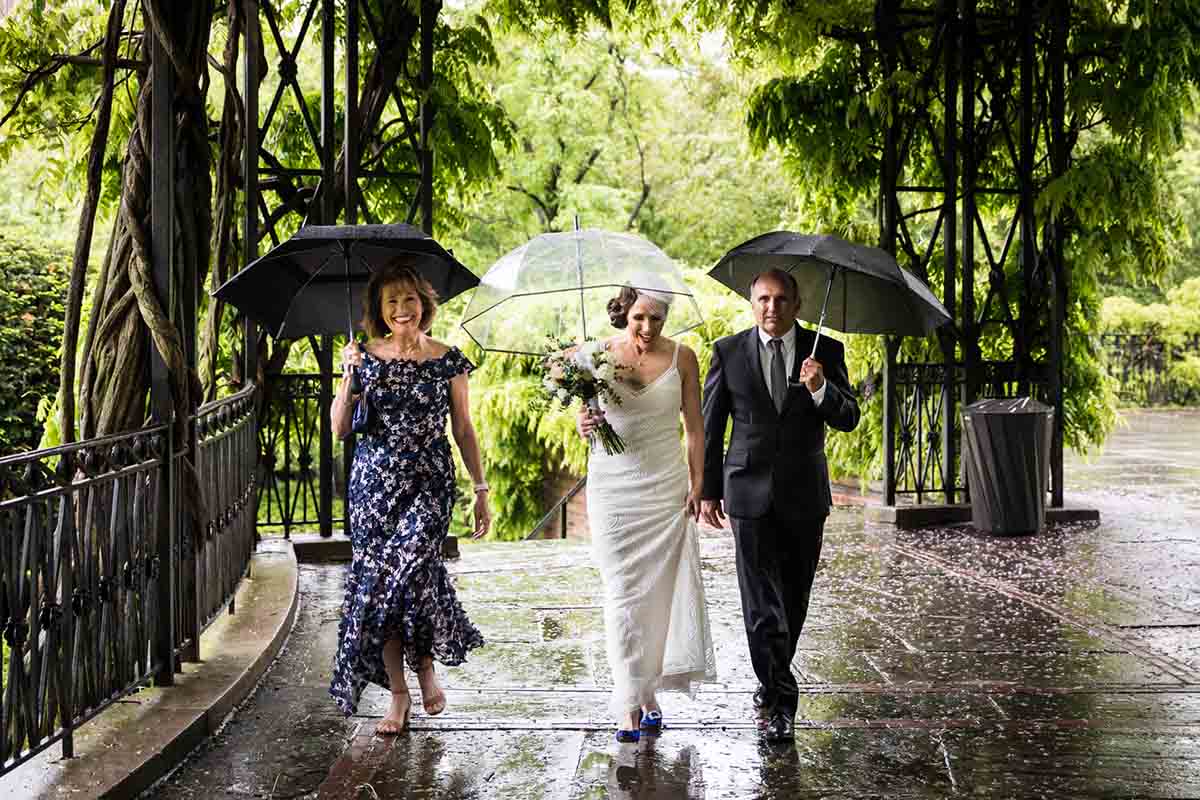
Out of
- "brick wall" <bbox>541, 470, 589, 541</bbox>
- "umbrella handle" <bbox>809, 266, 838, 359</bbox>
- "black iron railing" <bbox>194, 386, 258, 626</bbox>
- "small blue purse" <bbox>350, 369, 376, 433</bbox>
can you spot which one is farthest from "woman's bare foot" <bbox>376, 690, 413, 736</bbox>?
"brick wall" <bbox>541, 470, 589, 541</bbox>

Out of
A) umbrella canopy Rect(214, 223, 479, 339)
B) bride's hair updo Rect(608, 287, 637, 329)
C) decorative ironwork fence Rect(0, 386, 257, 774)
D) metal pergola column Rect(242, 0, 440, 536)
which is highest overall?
metal pergola column Rect(242, 0, 440, 536)

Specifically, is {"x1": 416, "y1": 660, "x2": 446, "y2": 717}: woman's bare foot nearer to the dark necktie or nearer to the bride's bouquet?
the bride's bouquet

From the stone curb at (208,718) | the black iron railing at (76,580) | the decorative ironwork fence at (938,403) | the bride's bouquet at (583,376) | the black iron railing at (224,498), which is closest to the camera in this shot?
the black iron railing at (76,580)

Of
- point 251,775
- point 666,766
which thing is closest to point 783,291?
point 666,766

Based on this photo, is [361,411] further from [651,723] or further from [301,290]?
[651,723]

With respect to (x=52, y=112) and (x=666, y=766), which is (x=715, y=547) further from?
(x=52, y=112)

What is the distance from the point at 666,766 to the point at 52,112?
33.5ft

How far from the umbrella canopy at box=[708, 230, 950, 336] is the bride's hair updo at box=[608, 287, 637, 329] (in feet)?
1.99

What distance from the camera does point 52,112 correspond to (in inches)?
524

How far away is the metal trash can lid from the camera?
12.1 m

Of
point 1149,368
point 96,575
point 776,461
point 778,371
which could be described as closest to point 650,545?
point 776,461

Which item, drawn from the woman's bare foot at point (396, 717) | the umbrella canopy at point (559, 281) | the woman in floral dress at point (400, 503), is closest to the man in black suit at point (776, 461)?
the umbrella canopy at point (559, 281)

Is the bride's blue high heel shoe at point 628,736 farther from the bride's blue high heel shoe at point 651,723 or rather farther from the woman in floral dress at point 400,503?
the woman in floral dress at point 400,503

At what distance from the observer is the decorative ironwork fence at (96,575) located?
4629 millimetres
